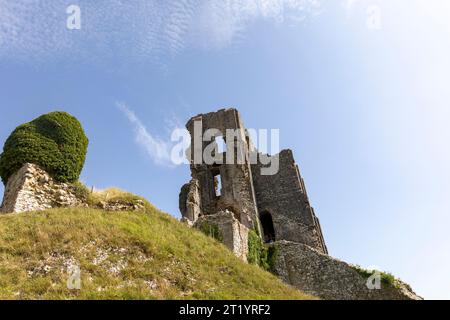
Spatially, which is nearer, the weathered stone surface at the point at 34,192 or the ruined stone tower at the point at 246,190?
the weathered stone surface at the point at 34,192

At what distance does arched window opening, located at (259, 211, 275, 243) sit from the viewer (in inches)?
1294

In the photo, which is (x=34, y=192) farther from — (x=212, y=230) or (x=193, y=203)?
(x=193, y=203)

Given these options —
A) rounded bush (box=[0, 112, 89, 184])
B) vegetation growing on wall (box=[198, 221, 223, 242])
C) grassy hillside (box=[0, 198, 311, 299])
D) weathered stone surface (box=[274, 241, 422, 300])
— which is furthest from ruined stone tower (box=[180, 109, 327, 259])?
grassy hillside (box=[0, 198, 311, 299])

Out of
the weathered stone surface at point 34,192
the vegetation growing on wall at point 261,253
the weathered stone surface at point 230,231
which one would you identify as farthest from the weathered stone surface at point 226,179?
the weathered stone surface at point 34,192

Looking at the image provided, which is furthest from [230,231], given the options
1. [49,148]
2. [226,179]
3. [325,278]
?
[226,179]

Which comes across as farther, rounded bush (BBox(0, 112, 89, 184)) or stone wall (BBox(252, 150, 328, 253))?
stone wall (BBox(252, 150, 328, 253))

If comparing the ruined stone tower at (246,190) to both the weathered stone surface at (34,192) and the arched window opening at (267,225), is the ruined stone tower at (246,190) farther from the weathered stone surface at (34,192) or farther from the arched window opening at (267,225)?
the weathered stone surface at (34,192)

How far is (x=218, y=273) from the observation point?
13.8 m

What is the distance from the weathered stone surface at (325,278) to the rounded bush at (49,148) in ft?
44.1

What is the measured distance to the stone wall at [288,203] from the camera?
3008 centimetres

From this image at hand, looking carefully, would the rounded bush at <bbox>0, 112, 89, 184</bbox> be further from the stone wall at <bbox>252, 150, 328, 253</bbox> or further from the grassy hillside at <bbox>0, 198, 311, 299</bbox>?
the stone wall at <bbox>252, 150, 328, 253</bbox>

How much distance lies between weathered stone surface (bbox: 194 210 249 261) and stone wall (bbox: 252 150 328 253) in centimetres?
874
